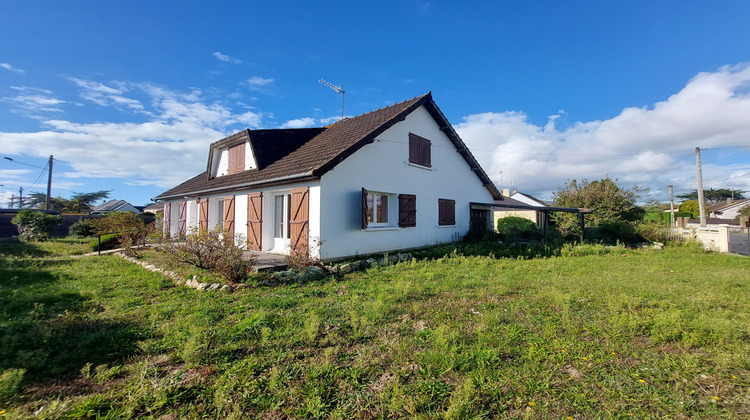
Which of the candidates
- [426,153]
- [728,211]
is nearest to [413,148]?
[426,153]

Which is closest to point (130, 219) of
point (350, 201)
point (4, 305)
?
point (4, 305)

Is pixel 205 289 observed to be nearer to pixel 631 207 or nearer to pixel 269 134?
pixel 269 134

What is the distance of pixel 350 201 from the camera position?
28.8ft

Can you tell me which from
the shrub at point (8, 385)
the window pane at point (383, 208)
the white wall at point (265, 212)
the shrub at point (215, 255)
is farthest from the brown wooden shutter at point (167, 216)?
the shrub at point (8, 385)

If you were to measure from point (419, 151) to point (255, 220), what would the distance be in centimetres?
632

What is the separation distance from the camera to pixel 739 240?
497 inches

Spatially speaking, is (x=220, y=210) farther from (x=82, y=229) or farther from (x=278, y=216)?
(x=82, y=229)

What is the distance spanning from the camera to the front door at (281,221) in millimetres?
9375

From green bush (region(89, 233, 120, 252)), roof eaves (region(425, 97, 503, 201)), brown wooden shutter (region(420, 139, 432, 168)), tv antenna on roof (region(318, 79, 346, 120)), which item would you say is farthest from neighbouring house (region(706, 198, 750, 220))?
green bush (region(89, 233, 120, 252))

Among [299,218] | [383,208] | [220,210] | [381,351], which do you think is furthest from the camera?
[220,210]

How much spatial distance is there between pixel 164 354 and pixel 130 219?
45.9ft

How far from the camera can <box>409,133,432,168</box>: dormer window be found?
11.0 meters

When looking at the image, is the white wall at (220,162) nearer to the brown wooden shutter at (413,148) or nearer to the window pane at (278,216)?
the window pane at (278,216)

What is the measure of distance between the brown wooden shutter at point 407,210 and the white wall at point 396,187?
188 millimetres
